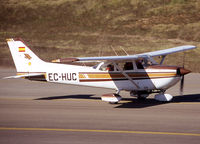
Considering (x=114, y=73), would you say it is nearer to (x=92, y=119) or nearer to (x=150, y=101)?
(x=150, y=101)

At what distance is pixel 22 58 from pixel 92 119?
524 cm

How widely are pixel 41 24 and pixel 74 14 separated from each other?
4337 mm

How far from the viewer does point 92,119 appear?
12.6 metres

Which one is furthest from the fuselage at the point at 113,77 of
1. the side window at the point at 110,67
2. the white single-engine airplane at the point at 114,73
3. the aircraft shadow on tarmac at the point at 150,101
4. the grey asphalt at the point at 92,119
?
the grey asphalt at the point at 92,119

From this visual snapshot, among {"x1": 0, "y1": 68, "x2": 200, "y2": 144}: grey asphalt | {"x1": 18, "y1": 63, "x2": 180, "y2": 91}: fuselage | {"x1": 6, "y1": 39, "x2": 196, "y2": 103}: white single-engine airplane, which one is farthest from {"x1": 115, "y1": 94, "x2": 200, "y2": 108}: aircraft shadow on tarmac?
{"x1": 18, "y1": 63, "x2": 180, "y2": 91}: fuselage

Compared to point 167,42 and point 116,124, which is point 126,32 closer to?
point 167,42

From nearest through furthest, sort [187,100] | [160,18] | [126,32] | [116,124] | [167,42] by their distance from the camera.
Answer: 1. [116,124]
2. [187,100]
3. [167,42]
4. [126,32]
5. [160,18]

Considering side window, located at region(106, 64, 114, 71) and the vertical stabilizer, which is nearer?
side window, located at region(106, 64, 114, 71)

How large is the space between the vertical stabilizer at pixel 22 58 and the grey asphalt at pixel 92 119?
1350mm

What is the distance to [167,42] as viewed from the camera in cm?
3756

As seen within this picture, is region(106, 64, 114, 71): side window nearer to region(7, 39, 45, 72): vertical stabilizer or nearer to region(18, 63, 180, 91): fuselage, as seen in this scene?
region(18, 63, 180, 91): fuselage

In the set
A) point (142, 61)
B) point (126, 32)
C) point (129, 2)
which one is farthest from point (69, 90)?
point (129, 2)

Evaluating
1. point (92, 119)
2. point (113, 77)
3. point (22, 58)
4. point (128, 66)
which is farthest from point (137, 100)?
point (22, 58)

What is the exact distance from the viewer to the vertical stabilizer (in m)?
16.4
